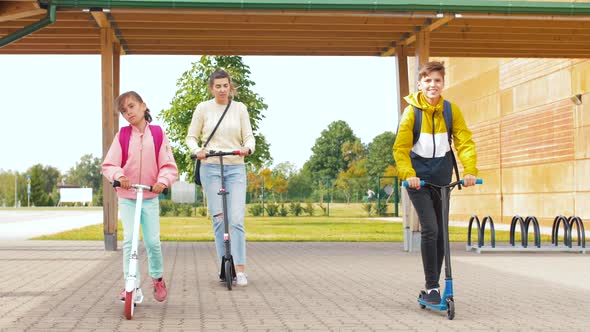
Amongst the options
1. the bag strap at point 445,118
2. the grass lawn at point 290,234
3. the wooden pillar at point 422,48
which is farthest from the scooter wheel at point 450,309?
the grass lawn at point 290,234

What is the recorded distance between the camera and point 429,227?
6.42 m

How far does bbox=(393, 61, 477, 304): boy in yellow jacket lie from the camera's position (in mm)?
6426

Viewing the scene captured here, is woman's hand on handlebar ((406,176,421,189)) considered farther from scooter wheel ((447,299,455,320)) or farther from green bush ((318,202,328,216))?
green bush ((318,202,328,216))

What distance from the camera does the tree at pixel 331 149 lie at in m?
105

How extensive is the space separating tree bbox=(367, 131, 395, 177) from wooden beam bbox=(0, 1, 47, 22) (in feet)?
260

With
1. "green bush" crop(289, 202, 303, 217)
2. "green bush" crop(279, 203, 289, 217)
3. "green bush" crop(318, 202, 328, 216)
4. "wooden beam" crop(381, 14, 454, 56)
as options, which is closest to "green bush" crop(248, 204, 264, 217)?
"green bush" crop(279, 203, 289, 217)

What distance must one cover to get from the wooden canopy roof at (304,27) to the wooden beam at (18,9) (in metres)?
0.01

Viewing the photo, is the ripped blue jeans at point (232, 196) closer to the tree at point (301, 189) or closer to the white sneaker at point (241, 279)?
the white sneaker at point (241, 279)

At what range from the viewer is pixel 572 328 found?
19.1 feet

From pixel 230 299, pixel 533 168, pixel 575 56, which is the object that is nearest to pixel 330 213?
pixel 533 168

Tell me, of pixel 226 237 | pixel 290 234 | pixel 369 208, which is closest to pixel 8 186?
pixel 369 208

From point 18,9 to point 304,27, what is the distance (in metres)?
4.44

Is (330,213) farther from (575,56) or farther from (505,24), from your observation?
(505,24)

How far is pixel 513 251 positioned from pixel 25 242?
922 centimetres
